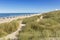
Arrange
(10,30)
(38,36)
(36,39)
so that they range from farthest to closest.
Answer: (10,30) < (38,36) < (36,39)

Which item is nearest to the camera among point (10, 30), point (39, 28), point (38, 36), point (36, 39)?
point (36, 39)

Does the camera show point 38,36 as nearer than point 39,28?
Yes

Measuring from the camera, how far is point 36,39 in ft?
23.6

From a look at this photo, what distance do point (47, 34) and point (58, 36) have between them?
0.63m

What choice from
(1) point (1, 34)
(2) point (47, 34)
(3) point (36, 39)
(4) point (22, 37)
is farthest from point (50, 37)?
(1) point (1, 34)

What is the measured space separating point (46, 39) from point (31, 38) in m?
0.85

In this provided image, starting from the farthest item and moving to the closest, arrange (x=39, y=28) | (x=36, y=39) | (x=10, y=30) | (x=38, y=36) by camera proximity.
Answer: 1. (x=10, y=30)
2. (x=39, y=28)
3. (x=38, y=36)
4. (x=36, y=39)

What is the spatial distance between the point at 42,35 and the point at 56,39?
32.5 inches

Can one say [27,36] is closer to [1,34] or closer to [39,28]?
[39,28]

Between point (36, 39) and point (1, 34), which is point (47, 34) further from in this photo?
point (1, 34)

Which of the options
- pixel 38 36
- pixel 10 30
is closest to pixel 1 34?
pixel 10 30

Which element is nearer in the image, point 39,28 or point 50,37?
point 50,37

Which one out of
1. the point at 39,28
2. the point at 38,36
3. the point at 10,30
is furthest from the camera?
the point at 10,30

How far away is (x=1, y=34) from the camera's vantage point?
998cm
